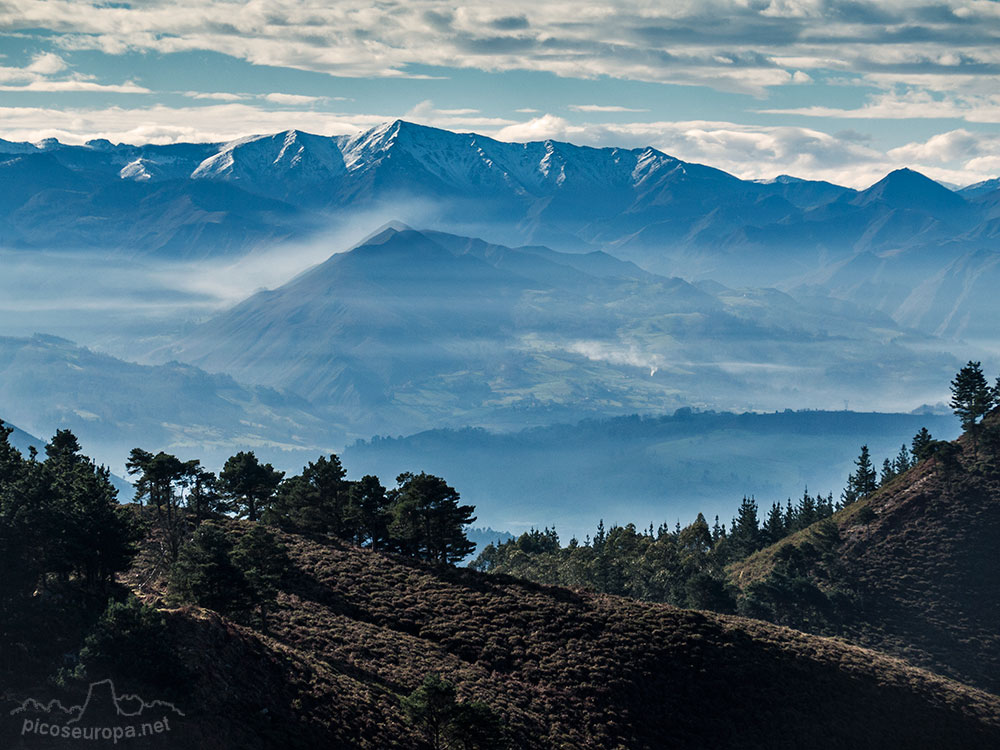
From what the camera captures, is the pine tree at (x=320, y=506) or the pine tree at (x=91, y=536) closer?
the pine tree at (x=91, y=536)

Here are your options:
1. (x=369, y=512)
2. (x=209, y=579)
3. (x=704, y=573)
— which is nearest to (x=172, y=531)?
(x=209, y=579)

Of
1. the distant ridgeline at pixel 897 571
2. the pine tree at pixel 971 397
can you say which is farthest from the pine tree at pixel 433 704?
the pine tree at pixel 971 397

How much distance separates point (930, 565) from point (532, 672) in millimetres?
Result: 81023

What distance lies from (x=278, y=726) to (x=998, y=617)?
101802 mm

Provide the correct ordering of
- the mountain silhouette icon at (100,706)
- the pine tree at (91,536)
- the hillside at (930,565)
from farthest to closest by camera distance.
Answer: the hillside at (930,565), the pine tree at (91,536), the mountain silhouette icon at (100,706)

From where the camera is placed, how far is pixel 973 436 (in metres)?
160

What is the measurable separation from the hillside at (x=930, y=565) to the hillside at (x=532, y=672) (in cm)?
2720

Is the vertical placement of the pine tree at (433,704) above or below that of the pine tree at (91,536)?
below

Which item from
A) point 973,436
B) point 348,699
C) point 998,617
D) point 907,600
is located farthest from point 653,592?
point 348,699

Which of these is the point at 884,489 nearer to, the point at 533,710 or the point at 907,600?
the point at 907,600

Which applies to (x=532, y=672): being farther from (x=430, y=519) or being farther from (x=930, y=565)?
(x=930, y=565)

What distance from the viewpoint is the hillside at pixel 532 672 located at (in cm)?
6184

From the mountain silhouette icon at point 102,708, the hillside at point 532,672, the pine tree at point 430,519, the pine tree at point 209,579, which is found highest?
the pine tree at point 430,519

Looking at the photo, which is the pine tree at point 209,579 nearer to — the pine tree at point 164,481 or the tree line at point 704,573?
the pine tree at point 164,481
